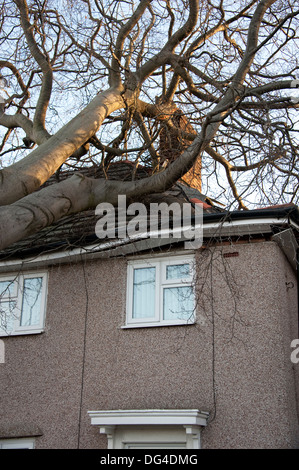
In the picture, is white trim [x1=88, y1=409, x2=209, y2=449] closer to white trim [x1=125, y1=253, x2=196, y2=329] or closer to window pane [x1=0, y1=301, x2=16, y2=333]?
white trim [x1=125, y1=253, x2=196, y2=329]

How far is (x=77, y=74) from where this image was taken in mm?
10500

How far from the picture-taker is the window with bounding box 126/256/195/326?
9.47 meters

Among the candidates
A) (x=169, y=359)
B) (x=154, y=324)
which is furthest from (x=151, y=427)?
(x=154, y=324)

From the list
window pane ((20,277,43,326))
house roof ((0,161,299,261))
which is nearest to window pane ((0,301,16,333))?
window pane ((20,277,43,326))

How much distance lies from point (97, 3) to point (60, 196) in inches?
157

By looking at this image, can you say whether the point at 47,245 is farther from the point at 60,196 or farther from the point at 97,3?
the point at 97,3

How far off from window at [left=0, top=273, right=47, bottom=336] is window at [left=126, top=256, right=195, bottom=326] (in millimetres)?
1658

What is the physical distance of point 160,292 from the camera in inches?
382

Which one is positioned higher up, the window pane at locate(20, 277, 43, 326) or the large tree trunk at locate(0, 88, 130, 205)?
the large tree trunk at locate(0, 88, 130, 205)

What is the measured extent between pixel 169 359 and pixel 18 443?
2.78 metres

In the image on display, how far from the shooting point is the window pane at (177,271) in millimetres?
9656

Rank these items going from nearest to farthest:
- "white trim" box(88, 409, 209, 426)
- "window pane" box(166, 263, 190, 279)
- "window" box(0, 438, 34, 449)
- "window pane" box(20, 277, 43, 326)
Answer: "white trim" box(88, 409, 209, 426) → "window" box(0, 438, 34, 449) → "window pane" box(166, 263, 190, 279) → "window pane" box(20, 277, 43, 326)

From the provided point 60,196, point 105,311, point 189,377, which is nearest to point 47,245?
point 105,311
